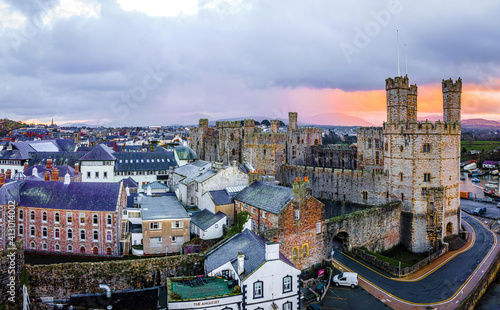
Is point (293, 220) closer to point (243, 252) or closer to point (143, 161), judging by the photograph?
point (243, 252)

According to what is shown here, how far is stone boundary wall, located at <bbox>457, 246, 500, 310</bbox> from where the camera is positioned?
3120 cm

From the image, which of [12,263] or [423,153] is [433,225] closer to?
[423,153]

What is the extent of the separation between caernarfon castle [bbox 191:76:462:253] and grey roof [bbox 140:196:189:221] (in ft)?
62.1

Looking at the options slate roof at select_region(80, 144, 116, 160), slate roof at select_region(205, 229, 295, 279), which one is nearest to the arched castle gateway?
slate roof at select_region(205, 229, 295, 279)

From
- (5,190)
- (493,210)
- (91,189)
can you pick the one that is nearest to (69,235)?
(91,189)

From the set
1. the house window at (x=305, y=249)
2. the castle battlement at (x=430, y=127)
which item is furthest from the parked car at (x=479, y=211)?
the house window at (x=305, y=249)

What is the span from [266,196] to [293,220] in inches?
169

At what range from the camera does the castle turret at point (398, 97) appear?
5353cm

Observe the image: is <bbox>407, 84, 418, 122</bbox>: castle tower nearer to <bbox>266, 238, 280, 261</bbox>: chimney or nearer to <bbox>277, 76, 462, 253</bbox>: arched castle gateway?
<bbox>277, 76, 462, 253</bbox>: arched castle gateway

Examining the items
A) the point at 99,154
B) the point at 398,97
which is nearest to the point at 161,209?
the point at 99,154

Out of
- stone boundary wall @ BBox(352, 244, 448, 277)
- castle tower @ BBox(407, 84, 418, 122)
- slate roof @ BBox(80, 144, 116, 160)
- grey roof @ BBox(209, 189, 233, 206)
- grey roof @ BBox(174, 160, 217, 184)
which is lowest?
stone boundary wall @ BBox(352, 244, 448, 277)

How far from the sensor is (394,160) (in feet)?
153

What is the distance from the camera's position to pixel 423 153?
44312 mm

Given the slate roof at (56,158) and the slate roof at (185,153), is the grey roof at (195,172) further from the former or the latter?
the slate roof at (56,158)
